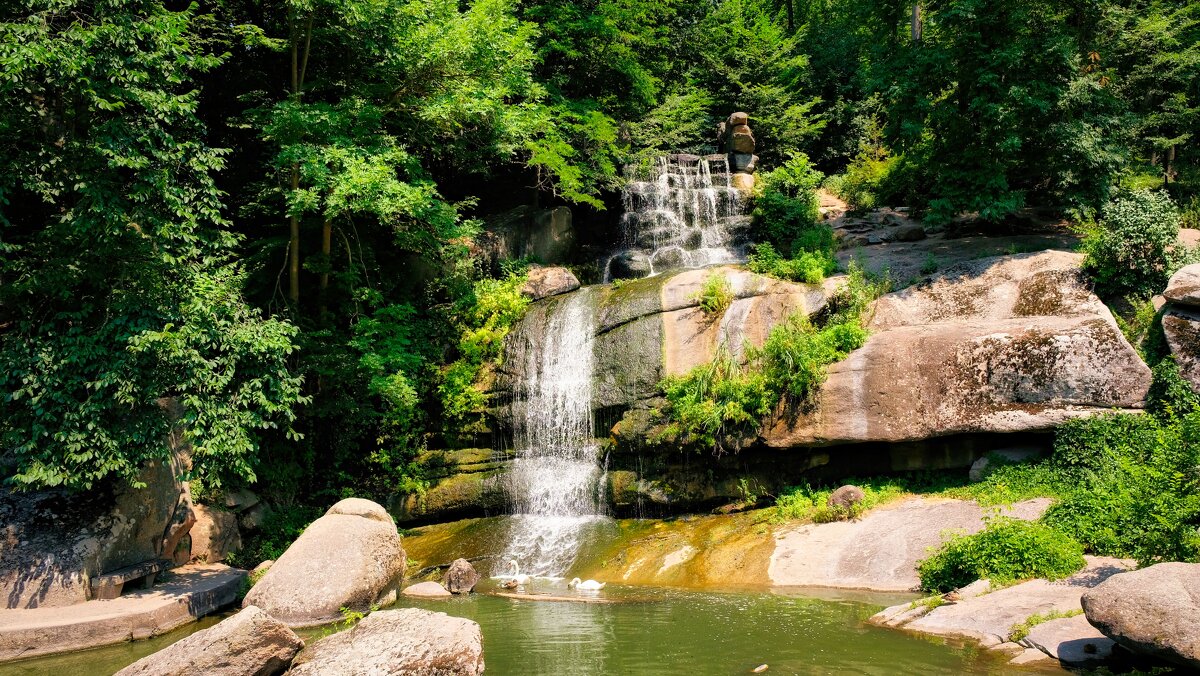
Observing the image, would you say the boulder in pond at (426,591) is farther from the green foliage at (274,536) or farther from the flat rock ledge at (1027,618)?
the flat rock ledge at (1027,618)

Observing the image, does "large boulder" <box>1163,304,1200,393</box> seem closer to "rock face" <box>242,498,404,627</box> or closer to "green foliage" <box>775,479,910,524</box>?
"green foliage" <box>775,479,910,524</box>

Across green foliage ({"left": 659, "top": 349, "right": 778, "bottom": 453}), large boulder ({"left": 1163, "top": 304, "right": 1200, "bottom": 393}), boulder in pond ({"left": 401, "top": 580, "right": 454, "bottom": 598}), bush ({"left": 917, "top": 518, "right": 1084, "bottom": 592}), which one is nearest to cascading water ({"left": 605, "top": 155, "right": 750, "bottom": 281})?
green foliage ({"left": 659, "top": 349, "right": 778, "bottom": 453})

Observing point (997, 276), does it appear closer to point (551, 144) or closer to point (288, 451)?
point (551, 144)

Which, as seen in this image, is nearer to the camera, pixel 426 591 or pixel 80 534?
pixel 80 534

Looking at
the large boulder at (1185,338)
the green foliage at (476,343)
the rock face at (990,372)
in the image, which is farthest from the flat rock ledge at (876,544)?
the green foliage at (476,343)

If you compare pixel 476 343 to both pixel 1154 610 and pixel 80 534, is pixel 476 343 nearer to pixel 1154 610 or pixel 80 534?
pixel 80 534

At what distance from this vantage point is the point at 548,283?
19.3 meters

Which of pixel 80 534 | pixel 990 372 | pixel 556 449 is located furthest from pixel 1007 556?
pixel 80 534

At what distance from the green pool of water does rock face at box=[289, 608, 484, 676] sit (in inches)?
33.2

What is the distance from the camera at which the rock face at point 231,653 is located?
6438mm

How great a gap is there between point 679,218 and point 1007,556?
49.5ft

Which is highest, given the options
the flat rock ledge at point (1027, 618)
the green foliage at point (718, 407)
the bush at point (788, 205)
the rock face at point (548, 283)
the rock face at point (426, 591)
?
the bush at point (788, 205)

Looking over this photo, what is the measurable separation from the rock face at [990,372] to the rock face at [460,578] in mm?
5967

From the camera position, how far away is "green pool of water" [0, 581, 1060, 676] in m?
7.00
